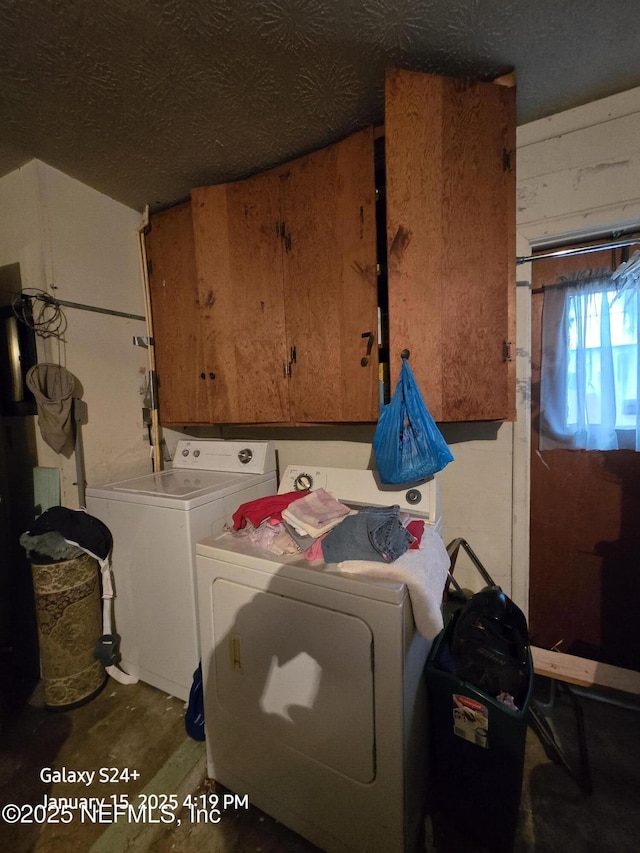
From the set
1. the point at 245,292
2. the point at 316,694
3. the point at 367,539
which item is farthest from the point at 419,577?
the point at 245,292

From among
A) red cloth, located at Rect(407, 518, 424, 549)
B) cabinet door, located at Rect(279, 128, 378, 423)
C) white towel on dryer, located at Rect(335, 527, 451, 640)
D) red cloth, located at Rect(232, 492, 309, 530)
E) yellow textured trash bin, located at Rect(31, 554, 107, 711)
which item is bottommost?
yellow textured trash bin, located at Rect(31, 554, 107, 711)

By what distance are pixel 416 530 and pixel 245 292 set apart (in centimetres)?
139

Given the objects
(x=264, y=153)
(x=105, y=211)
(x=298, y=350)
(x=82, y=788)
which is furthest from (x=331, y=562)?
(x=105, y=211)

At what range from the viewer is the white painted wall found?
1.67 metres

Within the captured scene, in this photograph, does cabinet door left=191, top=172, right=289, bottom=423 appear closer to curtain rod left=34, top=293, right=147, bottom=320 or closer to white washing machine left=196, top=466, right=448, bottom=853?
curtain rod left=34, top=293, right=147, bottom=320

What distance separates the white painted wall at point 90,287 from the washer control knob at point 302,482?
115 cm

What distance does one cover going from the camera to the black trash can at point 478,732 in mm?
968

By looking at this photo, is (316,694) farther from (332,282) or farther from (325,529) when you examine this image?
(332,282)

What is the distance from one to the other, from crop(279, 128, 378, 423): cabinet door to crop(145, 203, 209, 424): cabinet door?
2.16 feet

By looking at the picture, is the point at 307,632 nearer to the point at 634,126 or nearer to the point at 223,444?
the point at 223,444

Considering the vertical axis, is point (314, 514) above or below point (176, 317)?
below

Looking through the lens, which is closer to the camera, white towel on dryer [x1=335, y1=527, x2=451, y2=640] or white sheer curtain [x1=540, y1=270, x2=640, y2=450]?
white towel on dryer [x1=335, y1=527, x2=451, y2=640]

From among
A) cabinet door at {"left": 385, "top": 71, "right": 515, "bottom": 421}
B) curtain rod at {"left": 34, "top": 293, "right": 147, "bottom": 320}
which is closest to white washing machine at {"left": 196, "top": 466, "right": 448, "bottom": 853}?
cabinet door at {"left": 385, "top": 71, "right": 515, "bottom": 421}

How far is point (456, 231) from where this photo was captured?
3.92 ft
